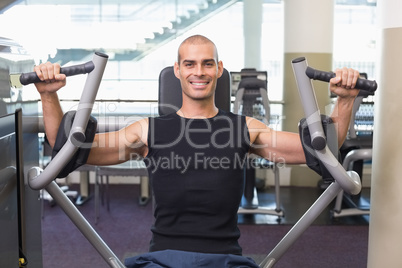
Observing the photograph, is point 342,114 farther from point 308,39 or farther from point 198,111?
point 308,39

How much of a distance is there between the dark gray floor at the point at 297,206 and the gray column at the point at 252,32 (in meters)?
1.52

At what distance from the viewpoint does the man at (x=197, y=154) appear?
180cm

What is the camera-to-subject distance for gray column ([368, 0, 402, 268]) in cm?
208

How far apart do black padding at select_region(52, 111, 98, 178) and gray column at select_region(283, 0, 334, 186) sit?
11.9ft

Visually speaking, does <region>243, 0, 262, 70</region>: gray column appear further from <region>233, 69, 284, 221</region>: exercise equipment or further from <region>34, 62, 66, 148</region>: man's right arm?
<region>34, 62, 66, 148</region>: man's right arm

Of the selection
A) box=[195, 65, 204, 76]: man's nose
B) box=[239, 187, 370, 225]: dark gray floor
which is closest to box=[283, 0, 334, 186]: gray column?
box=[239, 187, 370, 225]: dark gray floor

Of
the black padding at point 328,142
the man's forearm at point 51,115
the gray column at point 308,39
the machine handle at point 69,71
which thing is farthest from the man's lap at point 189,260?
the gray column at point 308,39

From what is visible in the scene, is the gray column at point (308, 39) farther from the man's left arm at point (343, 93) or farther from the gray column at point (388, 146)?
the man's left arm at point (343, 93)

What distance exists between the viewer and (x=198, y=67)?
186cm

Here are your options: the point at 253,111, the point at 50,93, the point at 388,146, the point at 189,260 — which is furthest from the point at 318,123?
the point at 253,111

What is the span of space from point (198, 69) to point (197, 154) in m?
0.28

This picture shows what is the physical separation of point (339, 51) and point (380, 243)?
4586 millimetres

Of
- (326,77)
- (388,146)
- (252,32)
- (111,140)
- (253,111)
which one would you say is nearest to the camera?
(326,77)

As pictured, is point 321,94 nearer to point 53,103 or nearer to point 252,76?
point 252,76
